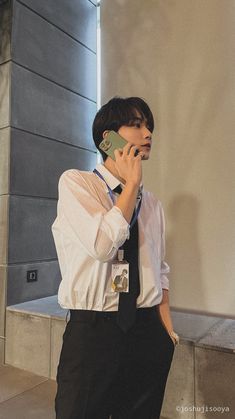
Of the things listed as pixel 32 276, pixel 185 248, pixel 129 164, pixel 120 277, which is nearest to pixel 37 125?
pixel 32 276

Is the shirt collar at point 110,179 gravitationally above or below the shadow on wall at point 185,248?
above

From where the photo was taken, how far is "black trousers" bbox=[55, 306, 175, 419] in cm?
86

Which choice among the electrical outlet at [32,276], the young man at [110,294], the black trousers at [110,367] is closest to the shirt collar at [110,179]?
the young man at [110,294]

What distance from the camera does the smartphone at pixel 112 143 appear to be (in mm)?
969

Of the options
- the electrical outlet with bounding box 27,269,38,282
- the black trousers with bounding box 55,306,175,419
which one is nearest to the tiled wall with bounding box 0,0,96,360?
the electrical outlet with bounding box 27,269,38,282

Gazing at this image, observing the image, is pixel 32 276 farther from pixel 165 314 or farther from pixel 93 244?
pixel 93 244

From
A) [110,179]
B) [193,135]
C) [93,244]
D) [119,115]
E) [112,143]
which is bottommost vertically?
[93,244]

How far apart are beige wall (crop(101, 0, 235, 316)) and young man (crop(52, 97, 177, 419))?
50.6 inches

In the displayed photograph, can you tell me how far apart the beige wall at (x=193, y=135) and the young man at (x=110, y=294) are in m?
1.29

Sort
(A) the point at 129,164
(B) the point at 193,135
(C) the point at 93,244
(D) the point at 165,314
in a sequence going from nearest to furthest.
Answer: (C) the point at 93,244 → (A) the point at 129,164 → (D) the point at 165,314 → (B) the point at 193,135

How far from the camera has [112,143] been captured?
0.98 metres

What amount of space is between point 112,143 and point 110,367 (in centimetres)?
69

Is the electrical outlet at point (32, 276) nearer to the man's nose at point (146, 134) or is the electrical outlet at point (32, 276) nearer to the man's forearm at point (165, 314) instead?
the man's forearm at point (165, 314)

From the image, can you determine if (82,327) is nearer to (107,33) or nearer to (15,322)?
(15,322)
